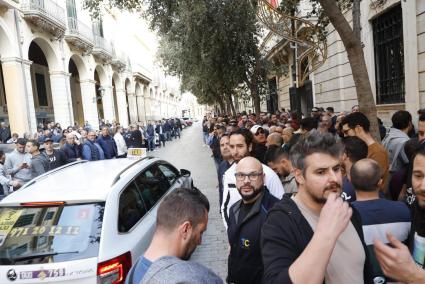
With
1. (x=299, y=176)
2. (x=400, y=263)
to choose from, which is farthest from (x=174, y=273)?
(x=400, y=263)

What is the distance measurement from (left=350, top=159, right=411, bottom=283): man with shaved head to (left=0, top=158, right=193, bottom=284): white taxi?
1.99 meters

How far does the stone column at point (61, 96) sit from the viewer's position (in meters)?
20.3

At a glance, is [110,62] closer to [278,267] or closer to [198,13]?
[198,13]

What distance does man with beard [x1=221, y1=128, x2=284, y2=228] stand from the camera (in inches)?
130

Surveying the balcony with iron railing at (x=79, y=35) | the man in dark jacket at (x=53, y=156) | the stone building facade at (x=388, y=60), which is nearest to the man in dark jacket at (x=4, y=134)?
the balcony with iron railing at (x=79, y=35)

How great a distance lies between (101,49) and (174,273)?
27.4 m

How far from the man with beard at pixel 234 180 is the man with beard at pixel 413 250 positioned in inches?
52.0

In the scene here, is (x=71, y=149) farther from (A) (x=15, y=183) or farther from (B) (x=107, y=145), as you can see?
(A) (x=15, y=183)

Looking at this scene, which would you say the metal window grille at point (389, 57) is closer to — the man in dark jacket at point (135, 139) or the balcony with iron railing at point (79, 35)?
the man in dark jacket at point (135, 139)

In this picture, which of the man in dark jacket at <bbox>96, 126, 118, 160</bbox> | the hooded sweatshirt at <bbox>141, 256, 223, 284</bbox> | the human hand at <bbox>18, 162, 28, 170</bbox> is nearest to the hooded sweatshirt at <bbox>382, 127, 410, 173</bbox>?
the hooded sweatshirt at <bbox>141, 256, 223, 284</bbox>

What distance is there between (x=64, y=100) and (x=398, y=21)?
1719 cm

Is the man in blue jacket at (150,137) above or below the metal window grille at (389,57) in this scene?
below

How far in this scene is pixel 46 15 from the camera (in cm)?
1797

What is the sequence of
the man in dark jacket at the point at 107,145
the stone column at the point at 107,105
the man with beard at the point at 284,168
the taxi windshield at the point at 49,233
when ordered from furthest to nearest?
the stone column at the point at 107,105 < the man in dark jacket at the point at 107,145 < the man with beard at the point at 284,168 < the taxi windshield at the point at 49,233
